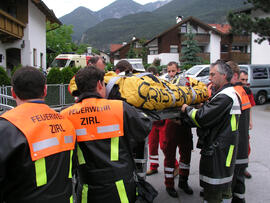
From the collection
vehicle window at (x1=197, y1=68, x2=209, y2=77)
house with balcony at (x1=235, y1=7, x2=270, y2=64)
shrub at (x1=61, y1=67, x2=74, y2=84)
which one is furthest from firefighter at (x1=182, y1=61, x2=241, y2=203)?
house with balcony at (x1=235, y1=7, x2=270, y2=64)

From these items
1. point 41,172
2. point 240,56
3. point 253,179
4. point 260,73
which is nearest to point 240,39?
point 240,56

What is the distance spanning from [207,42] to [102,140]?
162ft

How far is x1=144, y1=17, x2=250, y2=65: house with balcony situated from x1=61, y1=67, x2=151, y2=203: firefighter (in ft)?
153

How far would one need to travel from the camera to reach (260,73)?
15.0 meters

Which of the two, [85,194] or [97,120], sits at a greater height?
[97,120]

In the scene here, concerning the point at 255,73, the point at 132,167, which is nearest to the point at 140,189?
the point at 132,167

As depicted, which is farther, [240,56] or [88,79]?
[240,56]

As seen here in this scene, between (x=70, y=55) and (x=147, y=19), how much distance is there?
488 feet

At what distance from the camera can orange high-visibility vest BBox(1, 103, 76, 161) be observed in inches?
72.4

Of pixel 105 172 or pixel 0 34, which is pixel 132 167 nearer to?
pixel 105 172

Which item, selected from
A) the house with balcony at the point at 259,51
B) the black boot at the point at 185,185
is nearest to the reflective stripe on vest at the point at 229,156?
the black boot at the point at 185,185

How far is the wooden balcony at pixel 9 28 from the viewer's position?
53.1ft

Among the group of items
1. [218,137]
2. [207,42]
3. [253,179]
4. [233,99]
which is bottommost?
[253,179]

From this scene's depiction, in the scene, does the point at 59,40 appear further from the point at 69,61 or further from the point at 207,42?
the point at 69,61
